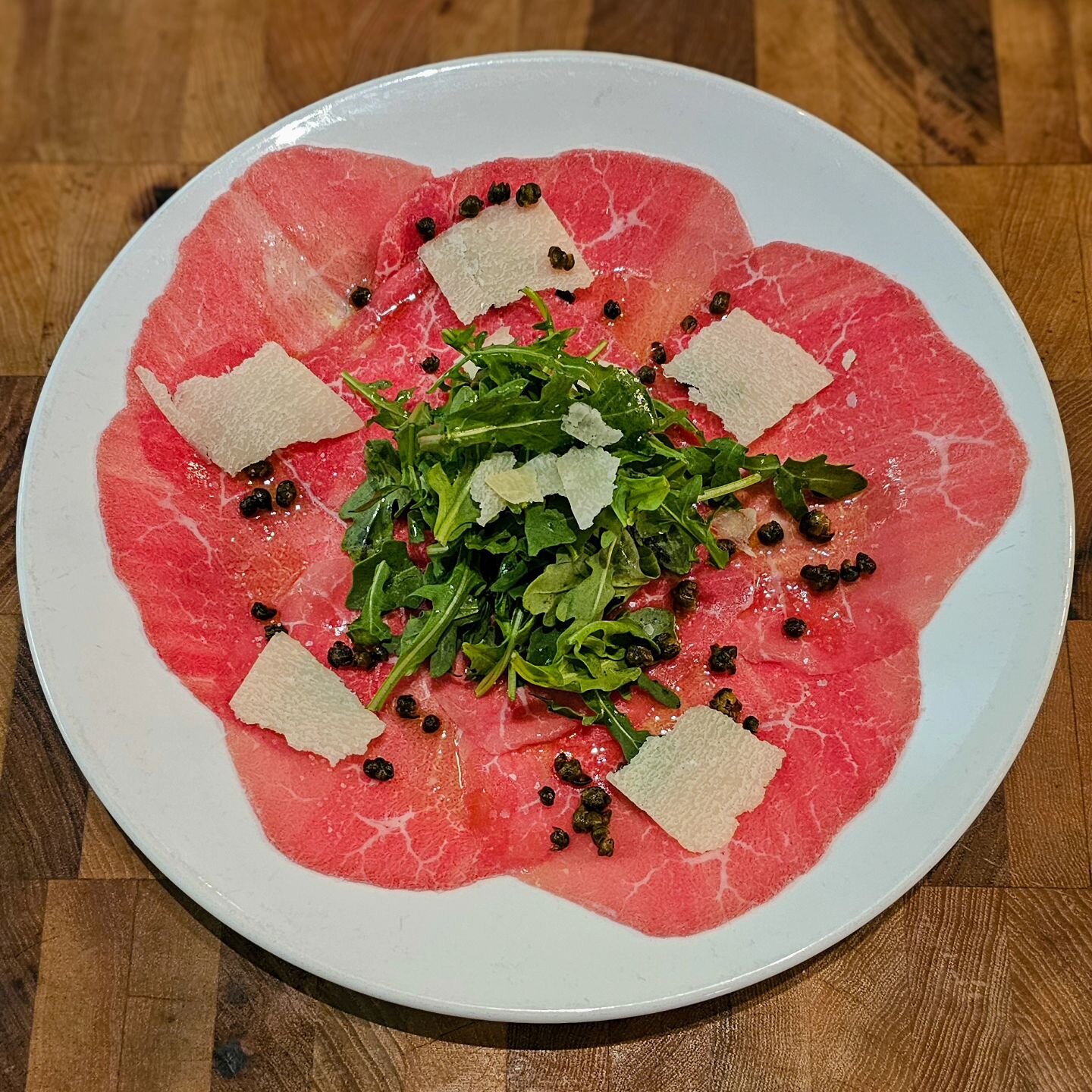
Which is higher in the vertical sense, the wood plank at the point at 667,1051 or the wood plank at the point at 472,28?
the wood plank at the point at 472,28

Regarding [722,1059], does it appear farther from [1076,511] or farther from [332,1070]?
[1076,511]

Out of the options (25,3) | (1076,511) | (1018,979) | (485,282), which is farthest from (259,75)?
(1018,979)

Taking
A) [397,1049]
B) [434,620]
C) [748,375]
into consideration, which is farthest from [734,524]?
[397,1049]

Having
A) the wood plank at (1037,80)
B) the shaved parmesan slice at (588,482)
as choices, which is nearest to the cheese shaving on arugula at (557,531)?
the shaved parmesan slice at (588,482)

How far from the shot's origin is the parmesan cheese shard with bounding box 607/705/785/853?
2447mm

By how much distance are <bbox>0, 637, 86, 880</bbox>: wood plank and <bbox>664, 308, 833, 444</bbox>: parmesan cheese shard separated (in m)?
1.78

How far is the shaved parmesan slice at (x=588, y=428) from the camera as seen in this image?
2420mm

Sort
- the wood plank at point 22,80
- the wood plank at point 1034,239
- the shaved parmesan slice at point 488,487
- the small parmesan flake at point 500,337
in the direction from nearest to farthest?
the shaved parmesan slice at point 488,487 → the small parmesan flake at point 500,337 → the wood plank at point 1034,239 → the wood plank at point 22,80

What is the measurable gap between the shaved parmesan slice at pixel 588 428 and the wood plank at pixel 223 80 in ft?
5.16

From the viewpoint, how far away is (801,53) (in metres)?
3.38

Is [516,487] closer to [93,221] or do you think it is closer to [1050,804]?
[1050,804]

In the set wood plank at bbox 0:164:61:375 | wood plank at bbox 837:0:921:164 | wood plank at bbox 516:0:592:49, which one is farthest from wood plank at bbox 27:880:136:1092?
wood plank at bbox 837:0:921:164

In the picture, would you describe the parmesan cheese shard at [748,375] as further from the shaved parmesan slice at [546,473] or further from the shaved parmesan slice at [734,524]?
the shaved parmesan slice at [546,473]

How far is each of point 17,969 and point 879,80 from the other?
330 cm
